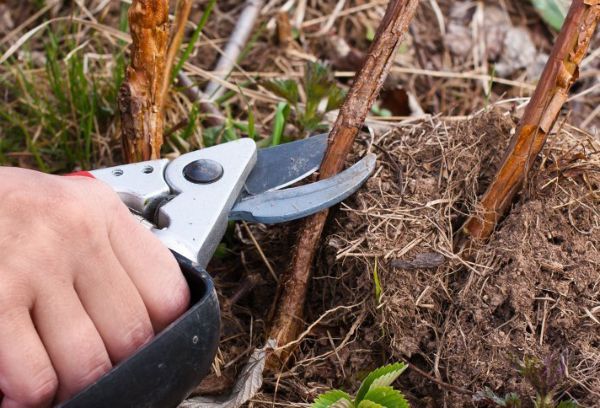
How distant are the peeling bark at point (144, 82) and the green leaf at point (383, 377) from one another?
77 cm

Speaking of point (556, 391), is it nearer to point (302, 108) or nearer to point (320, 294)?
point (320, 294)

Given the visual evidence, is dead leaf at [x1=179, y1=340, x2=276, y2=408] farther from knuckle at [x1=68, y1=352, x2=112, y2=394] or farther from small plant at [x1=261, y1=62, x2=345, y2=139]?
small plant at [x1=261, y1=62, x2=345, y2=139]

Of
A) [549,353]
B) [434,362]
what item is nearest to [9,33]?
[434,362]

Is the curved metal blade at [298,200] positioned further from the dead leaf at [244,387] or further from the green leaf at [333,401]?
the green leaf at [333,401]

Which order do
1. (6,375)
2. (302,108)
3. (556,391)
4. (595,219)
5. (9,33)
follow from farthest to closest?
(9,33)
(302,108)
(595,219)
(556,391)
(6,375)

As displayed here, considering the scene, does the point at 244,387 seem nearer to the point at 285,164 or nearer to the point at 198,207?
the point at 198,207

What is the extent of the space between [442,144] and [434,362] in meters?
0.51

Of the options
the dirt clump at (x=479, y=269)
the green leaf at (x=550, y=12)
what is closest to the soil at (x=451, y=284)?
the dirt clump at (x=479, y=269)

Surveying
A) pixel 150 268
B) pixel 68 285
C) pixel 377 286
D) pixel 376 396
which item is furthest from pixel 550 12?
pixel 68 285

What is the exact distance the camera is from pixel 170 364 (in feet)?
4.13

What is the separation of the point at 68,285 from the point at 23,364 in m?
0.13

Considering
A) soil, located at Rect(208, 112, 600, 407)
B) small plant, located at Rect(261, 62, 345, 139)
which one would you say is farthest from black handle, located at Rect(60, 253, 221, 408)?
small plant, located at Rect(261, 62, 345, 139)

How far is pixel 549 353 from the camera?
1.52 m

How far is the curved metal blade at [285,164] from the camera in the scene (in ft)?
5.49
